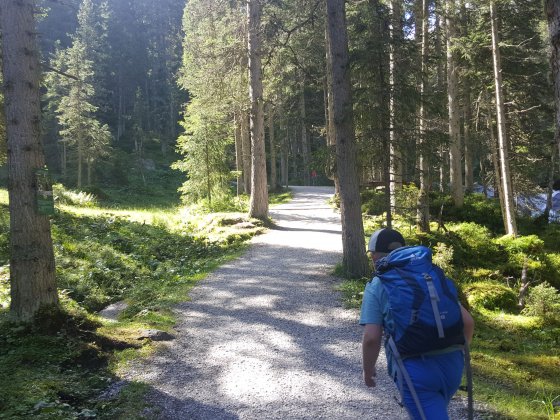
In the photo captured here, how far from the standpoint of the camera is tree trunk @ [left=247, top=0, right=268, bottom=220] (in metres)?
15.4

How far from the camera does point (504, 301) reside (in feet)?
31.9

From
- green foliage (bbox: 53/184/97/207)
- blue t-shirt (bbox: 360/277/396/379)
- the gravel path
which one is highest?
green foliage (bbox: 53/184/97/207)

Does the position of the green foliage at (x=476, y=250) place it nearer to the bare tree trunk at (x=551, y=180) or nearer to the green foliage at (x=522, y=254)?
the green foliage at (x=522, y=254)

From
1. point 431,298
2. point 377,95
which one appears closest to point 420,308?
point 431,298

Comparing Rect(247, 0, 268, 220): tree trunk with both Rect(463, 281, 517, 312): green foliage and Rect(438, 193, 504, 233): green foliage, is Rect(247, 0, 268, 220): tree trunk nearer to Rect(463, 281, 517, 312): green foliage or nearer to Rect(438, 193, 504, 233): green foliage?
Rect(438, 193, 504, 233): green foliage

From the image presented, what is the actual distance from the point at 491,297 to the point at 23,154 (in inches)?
358

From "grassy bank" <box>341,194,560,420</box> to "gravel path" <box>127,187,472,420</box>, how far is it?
98 centimetres

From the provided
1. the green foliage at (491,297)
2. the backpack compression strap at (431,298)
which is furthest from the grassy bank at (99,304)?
the green foliage at (491,297)

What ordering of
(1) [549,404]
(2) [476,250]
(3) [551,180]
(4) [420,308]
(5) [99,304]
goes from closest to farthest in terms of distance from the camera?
(4) [420,308] < (1) [549,404] < (5) [99,304] < (2) [476,250] < (3) [551,180]

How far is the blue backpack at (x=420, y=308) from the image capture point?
2439 mm

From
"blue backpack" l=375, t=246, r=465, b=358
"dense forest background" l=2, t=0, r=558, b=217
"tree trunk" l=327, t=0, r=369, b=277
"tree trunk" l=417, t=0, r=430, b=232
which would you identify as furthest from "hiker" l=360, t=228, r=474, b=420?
"tree trunk" l=417, t=0, r=430, b=232

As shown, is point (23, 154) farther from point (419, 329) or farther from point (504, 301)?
point (504, 301)

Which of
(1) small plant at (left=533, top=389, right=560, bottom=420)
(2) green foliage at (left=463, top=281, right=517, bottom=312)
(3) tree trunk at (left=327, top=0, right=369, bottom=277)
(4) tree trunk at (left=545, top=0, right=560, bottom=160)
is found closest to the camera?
(4) tree trunk at (left=545, top=0, right=560, bottom=160)

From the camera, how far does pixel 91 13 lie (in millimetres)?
63406
